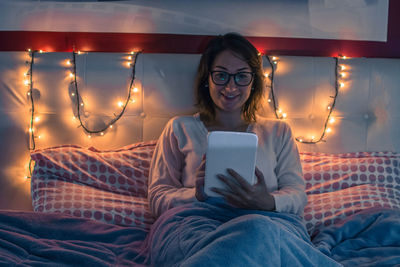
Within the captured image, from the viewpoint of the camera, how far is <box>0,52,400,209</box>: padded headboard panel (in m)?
1.59

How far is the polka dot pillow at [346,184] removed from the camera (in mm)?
1304

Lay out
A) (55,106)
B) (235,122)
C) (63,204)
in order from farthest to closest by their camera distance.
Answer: (55,106), (235,122), (63,204)

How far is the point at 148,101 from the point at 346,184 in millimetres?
905

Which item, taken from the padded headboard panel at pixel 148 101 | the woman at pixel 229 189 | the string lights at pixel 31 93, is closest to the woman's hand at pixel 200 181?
the woman at pixel 229 189

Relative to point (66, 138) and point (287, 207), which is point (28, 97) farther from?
point (287, 207)

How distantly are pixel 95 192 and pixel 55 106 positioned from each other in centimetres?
49

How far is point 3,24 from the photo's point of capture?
1.63m

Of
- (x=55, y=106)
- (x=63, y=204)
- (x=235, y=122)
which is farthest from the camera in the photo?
(x=55, y=106)

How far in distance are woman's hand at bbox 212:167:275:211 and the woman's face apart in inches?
13.1

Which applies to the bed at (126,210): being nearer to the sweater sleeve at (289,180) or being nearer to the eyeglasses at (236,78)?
the sweater sleeve at (289,180)

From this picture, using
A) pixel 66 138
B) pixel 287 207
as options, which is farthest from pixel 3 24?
pixel 287 207

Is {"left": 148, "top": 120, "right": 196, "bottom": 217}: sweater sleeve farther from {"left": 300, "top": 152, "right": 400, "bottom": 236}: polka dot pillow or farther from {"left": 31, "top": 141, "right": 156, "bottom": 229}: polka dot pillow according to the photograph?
{"left": 300, "top": 152, "right": 400, "bottom": 236}: polka dot pillow

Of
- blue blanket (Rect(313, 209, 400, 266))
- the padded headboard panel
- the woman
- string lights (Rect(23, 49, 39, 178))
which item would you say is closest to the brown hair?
the woman

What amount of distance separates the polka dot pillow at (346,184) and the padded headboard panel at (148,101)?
148 mm
